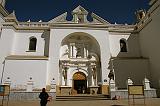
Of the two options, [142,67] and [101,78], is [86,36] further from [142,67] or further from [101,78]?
[142,67]

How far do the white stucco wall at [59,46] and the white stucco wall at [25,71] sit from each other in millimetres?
916

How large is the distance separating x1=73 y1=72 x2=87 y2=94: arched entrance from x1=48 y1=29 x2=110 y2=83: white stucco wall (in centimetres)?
324

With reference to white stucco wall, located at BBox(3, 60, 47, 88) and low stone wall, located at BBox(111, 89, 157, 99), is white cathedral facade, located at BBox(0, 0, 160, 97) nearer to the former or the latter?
white stucco wall, located at BBox(3, 60, 47, 88)

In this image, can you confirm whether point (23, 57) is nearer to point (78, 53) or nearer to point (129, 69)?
point (78, 53)

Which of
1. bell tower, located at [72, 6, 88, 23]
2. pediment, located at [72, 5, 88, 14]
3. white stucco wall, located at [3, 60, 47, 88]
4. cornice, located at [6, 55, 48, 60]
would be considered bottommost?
white stucco wall, located at [3, 60, 47, 88]

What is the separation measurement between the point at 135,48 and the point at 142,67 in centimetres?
307

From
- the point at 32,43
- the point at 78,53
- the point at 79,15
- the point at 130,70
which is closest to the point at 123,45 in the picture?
the point at 130,70

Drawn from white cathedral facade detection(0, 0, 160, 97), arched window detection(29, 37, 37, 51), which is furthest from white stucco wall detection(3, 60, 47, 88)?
arched window detection(29, 37, 37, 51)

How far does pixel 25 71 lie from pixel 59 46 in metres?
4.91

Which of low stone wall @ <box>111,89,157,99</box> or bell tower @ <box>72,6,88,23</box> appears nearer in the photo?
low stone wall @ <box>111,89,157,99</box>

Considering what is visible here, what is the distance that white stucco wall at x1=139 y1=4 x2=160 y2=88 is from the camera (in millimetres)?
20766

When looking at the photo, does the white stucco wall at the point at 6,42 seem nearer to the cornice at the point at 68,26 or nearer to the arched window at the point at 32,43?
the cornice at the point at 68,26

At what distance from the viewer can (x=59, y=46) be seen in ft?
76.7

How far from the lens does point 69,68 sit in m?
24.5
